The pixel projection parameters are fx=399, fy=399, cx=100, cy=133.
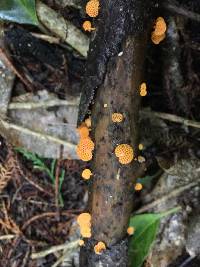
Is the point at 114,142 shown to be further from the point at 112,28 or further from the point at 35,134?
the point at 35,134

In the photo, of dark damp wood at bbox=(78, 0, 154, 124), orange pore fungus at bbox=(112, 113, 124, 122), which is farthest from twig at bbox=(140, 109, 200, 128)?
dark damp wood at bbox=(78, 0, 154, 124)

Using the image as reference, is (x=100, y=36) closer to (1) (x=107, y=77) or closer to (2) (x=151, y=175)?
(1) (x=107, y=77)

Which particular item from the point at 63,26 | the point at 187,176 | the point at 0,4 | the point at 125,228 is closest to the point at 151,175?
the point at 187,176

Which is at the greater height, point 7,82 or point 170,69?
point 170,69

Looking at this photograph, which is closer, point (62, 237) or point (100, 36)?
point (100, 36)

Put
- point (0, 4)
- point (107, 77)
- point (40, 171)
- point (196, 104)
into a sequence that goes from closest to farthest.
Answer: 1. point (107, 77)
2. point (0, 4)
3. point (196, 104)
4. point (40, 171)

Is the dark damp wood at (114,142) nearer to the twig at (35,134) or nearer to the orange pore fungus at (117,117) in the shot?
the orange pore fungus at (117,117)

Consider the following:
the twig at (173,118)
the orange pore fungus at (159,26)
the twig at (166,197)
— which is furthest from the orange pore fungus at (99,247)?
→ the orange pore fungus at (159,26)
